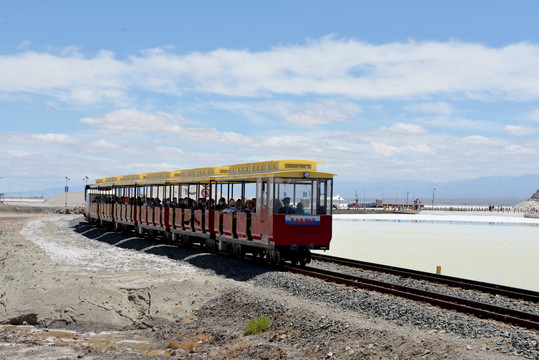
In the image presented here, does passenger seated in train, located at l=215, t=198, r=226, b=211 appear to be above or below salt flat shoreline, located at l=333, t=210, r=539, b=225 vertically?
above

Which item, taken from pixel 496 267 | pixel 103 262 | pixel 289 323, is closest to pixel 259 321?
pixel 289 323

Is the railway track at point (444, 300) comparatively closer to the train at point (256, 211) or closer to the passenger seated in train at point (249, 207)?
the train at point (256, 211)

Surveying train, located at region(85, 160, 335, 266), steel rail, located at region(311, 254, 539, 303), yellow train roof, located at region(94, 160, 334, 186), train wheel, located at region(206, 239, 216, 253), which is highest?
yellow train roof, located at region(94, 160, 334, 186)

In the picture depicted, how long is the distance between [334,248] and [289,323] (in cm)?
1918

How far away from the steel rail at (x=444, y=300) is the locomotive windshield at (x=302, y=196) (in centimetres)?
193

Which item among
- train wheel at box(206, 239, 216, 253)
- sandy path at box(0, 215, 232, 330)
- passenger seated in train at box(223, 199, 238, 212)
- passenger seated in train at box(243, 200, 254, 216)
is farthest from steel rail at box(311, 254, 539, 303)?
sandy path at box(0, 215, 232, 330)

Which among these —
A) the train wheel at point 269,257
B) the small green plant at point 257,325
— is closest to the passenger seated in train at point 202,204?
the train wheel at point 269,257

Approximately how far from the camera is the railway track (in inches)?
449

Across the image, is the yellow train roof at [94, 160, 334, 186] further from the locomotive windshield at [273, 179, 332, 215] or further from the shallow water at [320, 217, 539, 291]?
the shallow water at [320, 217, 539, 291]

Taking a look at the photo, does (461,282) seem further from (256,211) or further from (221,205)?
(221,205)

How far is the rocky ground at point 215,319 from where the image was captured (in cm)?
1004

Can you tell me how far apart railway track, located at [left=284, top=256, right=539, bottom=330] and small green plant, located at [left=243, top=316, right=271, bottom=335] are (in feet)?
11.5

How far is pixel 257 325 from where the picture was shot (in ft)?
39.3

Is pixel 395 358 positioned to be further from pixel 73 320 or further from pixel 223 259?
pixel 223 259
